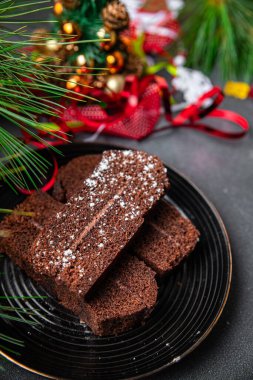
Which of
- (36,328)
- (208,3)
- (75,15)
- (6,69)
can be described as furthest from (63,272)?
(208,3)

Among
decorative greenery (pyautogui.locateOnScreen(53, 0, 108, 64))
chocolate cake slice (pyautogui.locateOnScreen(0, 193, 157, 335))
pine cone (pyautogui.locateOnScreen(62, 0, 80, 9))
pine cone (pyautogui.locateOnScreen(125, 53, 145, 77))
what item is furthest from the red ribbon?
chocolate cake slice (pyautogui.locateOnScreen(0, 193, 157, 335))

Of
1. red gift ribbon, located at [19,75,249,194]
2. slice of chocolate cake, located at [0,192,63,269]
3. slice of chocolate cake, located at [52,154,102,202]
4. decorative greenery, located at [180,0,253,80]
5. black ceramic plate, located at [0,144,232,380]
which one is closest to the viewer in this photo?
black ceramic plate, located at [0,144,232,380]

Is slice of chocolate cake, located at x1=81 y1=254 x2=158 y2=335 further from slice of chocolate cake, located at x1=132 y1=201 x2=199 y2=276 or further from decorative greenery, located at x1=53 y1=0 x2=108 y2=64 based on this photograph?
decorative greenery, located at x1=53 y1=0 x2=108 y2=64

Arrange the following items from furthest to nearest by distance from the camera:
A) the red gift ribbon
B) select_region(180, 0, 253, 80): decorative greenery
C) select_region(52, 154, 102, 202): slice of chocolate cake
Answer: select_region(180, 0, 253, 80): decorative greenery, the red gift ribbon, select_region(52, 154, 102, 202): slice of chocolate cake

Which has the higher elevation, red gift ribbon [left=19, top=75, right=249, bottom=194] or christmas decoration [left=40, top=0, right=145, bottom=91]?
christmas decoration [left=40, top=0, right=145, bottom=91]

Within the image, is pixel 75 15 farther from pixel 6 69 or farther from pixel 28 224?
pixel 28 224

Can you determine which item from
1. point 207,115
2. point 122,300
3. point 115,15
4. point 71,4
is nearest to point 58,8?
point 71,4

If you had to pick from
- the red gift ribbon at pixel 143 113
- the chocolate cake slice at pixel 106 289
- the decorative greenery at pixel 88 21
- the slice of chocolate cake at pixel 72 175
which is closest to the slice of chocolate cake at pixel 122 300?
the chocolate cake slice at pixel 106 289

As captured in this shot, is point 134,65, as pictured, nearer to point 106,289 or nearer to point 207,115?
point 207,115
